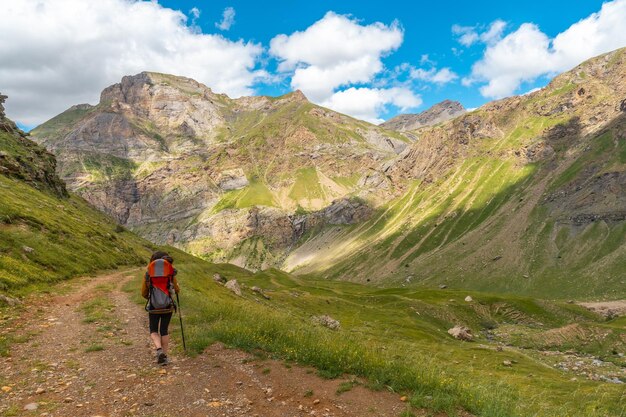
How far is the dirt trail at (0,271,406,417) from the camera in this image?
1233 centimetres

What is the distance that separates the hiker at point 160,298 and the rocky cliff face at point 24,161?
290ft

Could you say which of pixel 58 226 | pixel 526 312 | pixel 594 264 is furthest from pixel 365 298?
pixel 594 264

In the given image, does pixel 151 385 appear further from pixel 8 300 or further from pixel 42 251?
pixel 42 251

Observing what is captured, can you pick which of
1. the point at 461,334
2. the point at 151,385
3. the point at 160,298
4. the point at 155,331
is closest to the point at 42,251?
the point at 160,298

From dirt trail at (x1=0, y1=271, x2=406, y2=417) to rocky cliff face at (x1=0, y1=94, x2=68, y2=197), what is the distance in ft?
285

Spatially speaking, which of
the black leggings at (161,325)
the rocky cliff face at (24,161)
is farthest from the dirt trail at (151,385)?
the rocky cliff face at (24,161)

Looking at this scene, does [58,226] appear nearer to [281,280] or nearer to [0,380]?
[0,380]

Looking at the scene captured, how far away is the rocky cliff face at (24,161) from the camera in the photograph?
3607 inches

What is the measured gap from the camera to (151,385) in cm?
1419

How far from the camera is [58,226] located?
59969 millimetres

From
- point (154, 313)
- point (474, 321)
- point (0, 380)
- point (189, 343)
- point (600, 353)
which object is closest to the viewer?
point (0, 380)

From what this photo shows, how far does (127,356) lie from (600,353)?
3175 inches

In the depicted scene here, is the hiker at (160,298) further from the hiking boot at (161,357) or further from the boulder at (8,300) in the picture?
the boulder at (8,300)

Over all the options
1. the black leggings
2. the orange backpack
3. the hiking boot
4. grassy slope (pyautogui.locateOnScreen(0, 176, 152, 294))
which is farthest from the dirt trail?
grassy slope (pyautogui.locateOnScreen(0, 176, 152, 294))
